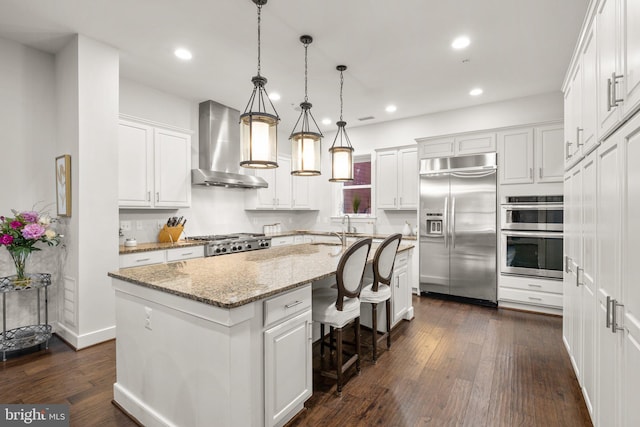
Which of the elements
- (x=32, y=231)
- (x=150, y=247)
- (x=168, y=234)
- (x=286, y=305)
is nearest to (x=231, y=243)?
(x=168, y=234)

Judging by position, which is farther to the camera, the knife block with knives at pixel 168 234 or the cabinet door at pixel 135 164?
the knife block with knives at pixel 168 234

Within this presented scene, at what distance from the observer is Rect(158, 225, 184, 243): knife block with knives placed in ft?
13.4

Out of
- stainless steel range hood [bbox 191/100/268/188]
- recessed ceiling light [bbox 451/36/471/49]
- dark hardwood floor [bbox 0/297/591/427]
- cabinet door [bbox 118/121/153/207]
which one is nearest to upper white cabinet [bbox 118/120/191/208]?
cabinet door [bbox 118/121/153/207]

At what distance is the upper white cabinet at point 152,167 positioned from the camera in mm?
3504

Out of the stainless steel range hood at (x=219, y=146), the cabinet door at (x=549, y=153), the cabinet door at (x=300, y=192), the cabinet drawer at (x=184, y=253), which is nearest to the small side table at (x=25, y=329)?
the cabinet drawer at (x=184, y=253)

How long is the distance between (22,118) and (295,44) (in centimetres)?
268

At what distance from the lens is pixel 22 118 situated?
301cm

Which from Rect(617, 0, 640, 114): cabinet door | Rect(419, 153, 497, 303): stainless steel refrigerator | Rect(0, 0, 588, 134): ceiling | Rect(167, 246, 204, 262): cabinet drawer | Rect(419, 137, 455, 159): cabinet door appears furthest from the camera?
Rect(419, 137, 455, 159): cabinet door

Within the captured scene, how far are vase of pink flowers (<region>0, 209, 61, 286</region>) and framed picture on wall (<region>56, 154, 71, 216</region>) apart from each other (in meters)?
0.19

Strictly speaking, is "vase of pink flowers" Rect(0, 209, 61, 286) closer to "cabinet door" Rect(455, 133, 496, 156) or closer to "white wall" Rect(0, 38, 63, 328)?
"white wall" Rect(0, 38, 63, 328)

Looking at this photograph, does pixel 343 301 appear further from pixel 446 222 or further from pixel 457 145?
pixel 457 145

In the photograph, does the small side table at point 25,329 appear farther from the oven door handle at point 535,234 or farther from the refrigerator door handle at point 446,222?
the oven door handle at point 535,234

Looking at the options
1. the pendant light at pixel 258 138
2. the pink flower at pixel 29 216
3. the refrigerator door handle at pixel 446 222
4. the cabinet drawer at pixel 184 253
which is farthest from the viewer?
the refrigerator door handle at pixel 446 222

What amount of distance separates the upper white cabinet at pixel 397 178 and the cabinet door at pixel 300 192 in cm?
147
